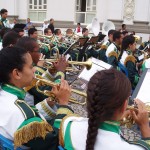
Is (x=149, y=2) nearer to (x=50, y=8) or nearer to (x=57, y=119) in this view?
Answer: (x=50, y=8)

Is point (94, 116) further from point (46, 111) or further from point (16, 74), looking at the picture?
point (46, 111)

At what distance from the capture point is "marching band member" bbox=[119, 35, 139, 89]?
4.48 metres

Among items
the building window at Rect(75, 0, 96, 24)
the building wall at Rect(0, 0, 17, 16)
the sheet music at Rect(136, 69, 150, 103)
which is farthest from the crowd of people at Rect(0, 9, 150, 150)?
the building wall at Rect(0, 0, 17, 16)

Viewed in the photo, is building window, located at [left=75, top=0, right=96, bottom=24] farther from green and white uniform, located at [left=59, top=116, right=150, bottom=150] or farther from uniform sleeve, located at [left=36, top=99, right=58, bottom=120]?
green and white uniform, located at [left=59, top=116, right=150, bottom=150]

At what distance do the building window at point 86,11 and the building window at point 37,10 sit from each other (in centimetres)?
194

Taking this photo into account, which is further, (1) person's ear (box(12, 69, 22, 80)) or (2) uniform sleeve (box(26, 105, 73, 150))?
(1) person's ear (box(12, 69, 22, 80))

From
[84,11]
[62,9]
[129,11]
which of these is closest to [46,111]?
[129,11]

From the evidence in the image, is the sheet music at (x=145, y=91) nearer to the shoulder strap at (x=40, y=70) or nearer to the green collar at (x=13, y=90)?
the green collar at (x=13, y=90)

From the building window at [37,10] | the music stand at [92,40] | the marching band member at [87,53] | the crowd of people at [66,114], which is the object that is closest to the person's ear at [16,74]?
the crowd of people at [66,114]

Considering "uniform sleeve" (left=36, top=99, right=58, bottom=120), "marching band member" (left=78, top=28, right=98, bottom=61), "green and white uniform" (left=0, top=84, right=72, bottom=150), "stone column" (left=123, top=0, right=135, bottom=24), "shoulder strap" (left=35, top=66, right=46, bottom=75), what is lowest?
"marching band member" (left=78, top=28, right=98, bottom=61)

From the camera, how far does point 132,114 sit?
162 cm

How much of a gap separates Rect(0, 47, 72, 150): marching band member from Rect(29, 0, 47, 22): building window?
48.8 ft

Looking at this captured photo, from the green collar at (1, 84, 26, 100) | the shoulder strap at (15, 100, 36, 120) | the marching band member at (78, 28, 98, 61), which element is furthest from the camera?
the marching band member at (78, 28, 98, 61)

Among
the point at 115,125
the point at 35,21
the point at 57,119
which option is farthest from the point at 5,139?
the point at 35,21
